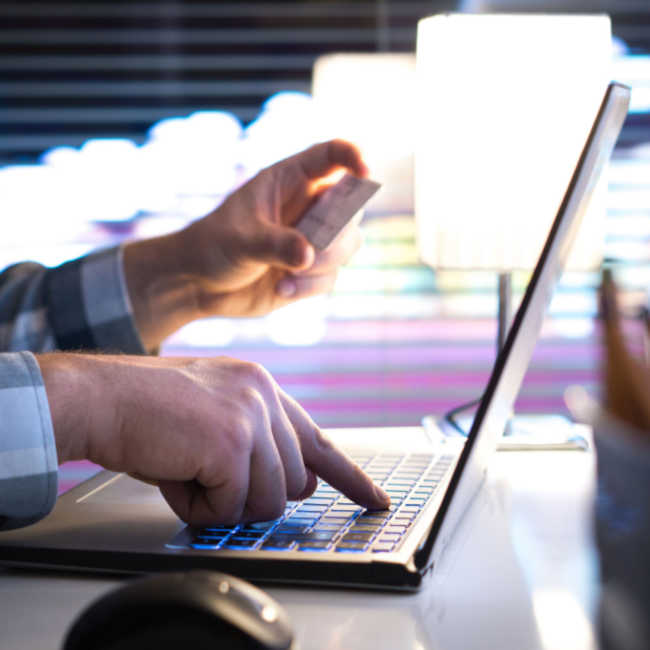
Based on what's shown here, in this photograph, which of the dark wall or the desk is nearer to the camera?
the desk

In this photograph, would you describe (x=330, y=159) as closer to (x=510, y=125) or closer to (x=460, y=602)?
(x=510, y=125)

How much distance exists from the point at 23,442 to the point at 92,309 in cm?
58

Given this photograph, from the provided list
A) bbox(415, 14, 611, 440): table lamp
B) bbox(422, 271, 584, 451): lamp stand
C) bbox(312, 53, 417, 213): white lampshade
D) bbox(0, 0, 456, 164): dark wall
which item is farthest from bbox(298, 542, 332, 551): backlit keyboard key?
bbox(0, 0, 456, 164): dark wall

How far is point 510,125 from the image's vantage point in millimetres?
970

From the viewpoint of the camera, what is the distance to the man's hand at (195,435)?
1.76 ft

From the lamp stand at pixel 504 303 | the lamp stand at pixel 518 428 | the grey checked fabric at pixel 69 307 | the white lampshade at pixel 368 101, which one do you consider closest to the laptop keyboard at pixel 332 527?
the lamp stand at pixel 518 428

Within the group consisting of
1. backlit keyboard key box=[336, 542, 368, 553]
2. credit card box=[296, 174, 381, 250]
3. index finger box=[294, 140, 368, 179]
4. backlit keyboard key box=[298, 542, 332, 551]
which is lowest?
backlit keyboard key box=[298, 542, 332, 551]

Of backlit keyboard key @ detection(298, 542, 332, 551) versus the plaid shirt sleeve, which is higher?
backlit keyboard key @ detection(298, 542, 332, 551)

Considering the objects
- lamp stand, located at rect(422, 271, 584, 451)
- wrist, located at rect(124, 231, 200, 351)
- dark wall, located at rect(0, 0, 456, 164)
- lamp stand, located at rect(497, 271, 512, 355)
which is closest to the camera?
lamp stand, located at rect(422, 271, 584, 451)

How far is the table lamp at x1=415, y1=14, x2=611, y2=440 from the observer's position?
3.15 feet

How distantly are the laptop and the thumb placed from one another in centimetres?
45

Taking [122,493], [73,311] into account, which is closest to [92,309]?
[73,311]

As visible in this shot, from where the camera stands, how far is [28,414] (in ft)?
1.79

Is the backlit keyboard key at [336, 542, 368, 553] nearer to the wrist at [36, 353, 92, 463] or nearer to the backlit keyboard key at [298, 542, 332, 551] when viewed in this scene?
the backlit keyboard key at [298, 542, 332, 551]
